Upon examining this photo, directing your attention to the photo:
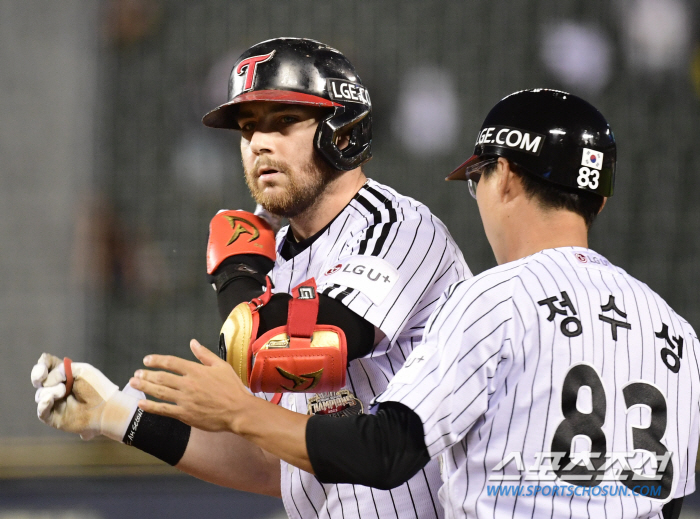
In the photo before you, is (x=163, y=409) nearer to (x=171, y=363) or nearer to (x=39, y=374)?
(x=171, y=363)

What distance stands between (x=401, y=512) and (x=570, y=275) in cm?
76

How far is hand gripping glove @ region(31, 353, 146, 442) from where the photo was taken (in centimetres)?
215

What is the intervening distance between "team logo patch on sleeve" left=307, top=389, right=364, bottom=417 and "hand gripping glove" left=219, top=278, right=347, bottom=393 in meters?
0.20

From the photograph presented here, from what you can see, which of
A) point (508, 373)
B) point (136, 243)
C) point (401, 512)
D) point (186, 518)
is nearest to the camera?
point (508, 373)

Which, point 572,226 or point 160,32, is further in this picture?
point 160,32

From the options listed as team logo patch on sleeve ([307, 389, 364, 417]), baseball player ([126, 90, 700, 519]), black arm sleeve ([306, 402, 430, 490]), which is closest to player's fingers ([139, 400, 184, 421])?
baseball player ([126, 90, 700, 519])

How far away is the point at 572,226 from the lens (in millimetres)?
1684

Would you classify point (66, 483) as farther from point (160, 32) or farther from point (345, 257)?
point (345, 257)

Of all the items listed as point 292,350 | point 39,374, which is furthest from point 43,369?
point 292,350

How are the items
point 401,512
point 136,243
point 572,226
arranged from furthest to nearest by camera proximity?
point 136,243
point 401,512
point 572,226

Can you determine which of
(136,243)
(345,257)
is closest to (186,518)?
(136,243)

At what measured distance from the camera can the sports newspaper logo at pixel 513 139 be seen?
66.8 inches

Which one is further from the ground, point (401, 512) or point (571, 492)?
point (571, 492)

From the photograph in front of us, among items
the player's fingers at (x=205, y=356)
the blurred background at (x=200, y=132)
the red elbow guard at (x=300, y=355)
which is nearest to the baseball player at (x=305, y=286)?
the red elbow guard at (x=300, y=355)
